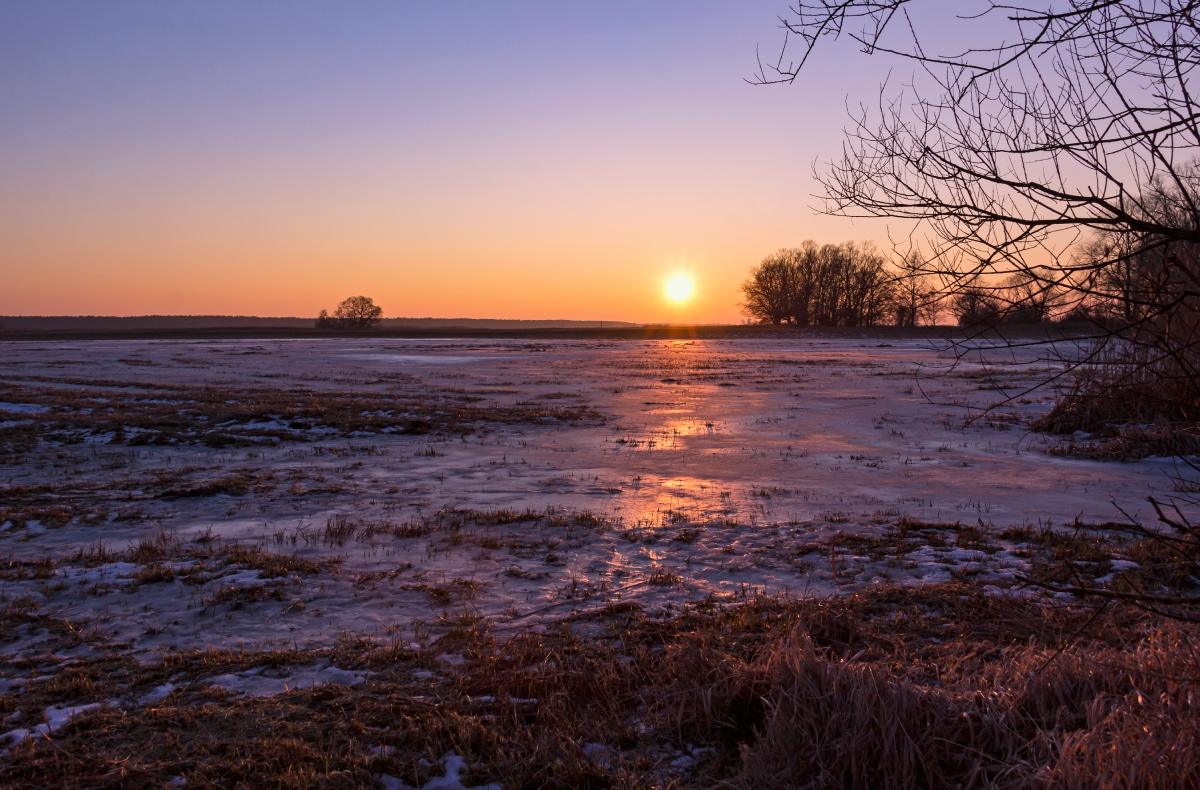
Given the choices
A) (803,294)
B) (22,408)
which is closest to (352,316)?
(803,294)

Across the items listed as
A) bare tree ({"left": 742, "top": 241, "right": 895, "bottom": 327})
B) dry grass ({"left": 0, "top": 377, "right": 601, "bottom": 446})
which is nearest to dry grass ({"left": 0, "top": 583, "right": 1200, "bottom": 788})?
dry grass ({"left": 0, "top": 377, "right": 601, "bottom": 446})

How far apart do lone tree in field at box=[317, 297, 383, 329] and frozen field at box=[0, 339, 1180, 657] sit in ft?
301

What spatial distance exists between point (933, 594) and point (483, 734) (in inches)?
160

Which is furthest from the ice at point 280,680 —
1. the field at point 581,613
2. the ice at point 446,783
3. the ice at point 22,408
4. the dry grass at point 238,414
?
the ice at point 22,408

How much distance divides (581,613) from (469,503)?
4.55 metres

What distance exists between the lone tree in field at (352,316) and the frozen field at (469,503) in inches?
3607

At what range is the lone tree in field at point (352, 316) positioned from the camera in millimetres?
110688

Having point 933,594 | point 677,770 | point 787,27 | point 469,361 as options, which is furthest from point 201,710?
point 469,361

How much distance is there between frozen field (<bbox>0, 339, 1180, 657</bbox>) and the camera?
6.55 metres

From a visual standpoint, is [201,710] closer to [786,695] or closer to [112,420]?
[786,695]

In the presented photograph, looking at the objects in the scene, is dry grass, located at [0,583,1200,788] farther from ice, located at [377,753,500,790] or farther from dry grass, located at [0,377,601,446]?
dry grass, located at [0,377,601,446]

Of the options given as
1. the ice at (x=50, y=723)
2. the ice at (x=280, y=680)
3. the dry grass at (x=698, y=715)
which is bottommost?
the ice at (x=280, y=680)

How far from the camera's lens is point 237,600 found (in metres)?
6.45

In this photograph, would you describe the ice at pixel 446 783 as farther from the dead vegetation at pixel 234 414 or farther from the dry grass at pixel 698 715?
the dead vegetation at pixel 234 414
